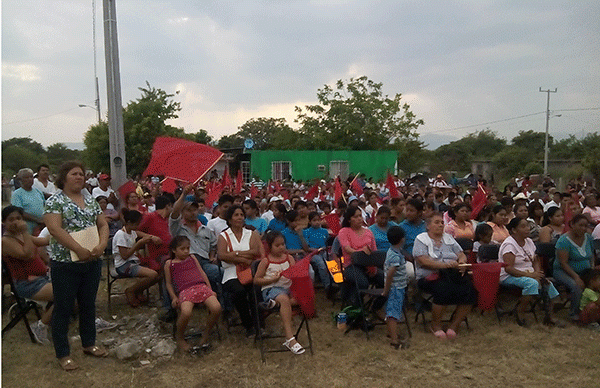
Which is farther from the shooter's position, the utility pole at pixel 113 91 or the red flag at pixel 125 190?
the utility pole at pixel 113 91

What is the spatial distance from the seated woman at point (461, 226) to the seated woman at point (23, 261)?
4.81 metres

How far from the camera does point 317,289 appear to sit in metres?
7.02

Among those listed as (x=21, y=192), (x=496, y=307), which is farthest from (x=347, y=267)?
(x=21, y=192)

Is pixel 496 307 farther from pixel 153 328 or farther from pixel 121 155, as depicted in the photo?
pixel 121 155

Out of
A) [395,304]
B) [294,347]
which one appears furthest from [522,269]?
[294,347]

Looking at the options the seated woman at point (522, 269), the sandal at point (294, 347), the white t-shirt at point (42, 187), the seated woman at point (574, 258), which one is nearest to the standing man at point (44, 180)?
the white t-shirt at point (42, 187)

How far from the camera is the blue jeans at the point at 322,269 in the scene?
6.49 metres

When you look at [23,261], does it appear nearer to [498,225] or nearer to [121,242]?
[121,242]

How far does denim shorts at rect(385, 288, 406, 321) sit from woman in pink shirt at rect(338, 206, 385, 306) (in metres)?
0.48

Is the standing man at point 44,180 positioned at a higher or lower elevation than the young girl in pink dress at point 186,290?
higher

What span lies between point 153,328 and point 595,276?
16.7 ft

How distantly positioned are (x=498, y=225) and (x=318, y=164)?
20817 millimetres

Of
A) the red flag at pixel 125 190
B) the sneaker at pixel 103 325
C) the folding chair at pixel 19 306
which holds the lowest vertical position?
the sneaker at pixel 103 325

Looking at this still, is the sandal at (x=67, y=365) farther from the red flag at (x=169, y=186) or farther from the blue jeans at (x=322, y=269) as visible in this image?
the red flag at (x=169, y=186)
